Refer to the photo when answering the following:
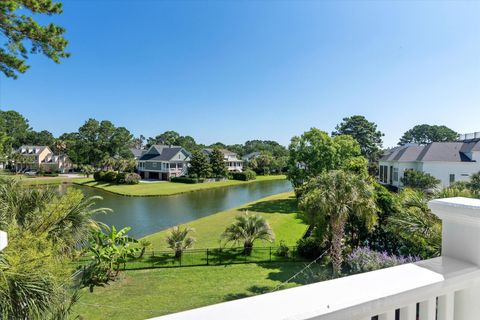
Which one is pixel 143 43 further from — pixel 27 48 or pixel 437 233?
pixel 437 233

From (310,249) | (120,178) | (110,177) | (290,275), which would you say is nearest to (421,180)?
(310,249)

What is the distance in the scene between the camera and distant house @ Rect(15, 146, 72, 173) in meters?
43.9

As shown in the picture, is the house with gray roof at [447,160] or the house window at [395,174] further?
the house window at [395,174]

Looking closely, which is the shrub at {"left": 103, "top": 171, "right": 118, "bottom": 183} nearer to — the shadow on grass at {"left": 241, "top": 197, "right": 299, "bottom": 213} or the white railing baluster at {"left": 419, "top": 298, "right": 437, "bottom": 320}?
the shadow on grass at {"left": 241, "top": 197, "right": 299, "bottom": 213}

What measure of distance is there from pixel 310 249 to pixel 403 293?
10632mm

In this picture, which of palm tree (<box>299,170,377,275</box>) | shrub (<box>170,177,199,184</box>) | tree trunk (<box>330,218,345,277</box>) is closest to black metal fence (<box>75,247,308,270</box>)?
tree trunk (<box>330,218,345,277</box>)

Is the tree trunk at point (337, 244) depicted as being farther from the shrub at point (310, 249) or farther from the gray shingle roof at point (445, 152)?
the gray shingle roof at point (445, 152)

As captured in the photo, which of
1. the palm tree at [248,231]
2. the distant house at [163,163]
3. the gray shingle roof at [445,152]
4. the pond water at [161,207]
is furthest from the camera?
the distant house at [163,163]

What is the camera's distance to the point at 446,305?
1202 millimetres

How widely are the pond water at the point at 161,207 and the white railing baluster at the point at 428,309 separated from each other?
1535cm

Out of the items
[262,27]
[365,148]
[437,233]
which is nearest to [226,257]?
[437,233]

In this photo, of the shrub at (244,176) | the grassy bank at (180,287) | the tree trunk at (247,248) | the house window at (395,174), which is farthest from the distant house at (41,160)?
the house window at (395,174)

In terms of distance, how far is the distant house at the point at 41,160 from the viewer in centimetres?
4388

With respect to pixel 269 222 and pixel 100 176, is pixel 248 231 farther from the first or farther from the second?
pixel 100 176
